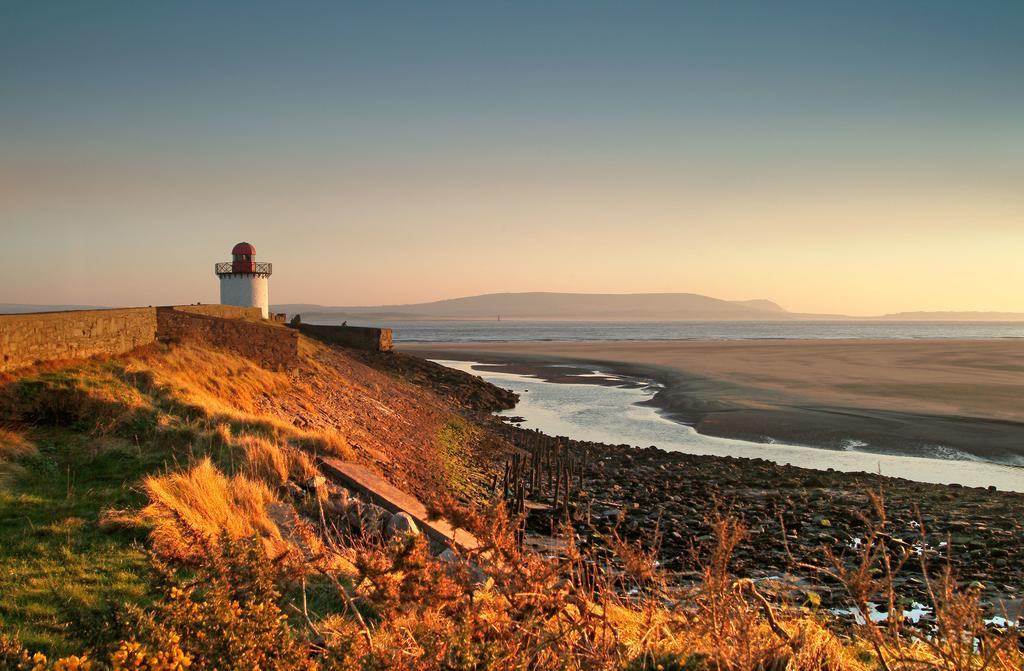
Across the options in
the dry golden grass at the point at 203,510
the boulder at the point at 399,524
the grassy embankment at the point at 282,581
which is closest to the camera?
the grassy embankment at the point at 282,581

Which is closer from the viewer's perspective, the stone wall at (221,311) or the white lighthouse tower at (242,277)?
the stone wall at (221,311)

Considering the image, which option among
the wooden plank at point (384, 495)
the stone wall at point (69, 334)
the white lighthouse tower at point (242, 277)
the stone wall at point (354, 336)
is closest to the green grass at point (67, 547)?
the wooden plank at point (384, 495)

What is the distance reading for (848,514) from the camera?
12.2 m

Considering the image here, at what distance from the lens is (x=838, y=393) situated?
2873 centimetres

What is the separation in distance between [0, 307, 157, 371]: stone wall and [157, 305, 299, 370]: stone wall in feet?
3.45

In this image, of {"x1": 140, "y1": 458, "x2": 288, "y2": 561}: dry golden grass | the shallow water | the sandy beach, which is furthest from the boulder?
the sandy beach

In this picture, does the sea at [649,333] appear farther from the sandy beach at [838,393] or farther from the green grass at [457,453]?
the green grass at [457,453]

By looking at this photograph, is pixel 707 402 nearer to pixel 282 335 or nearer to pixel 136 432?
pixel 282 335

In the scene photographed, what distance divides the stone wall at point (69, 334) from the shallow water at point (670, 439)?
1235 cm

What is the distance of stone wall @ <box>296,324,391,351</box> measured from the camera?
31344mm

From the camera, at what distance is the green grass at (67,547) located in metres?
4.20

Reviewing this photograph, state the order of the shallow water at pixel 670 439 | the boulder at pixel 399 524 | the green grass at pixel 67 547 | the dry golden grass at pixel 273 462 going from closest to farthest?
the green grass at pixel 67 547, the boulder at pixel 399 524, the dry golden grass at pixel 273 462, the shallow water at pixel 670 439

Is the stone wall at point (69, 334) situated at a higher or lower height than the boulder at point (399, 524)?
higher

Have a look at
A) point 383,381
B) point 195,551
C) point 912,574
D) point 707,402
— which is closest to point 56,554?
point 195,551
